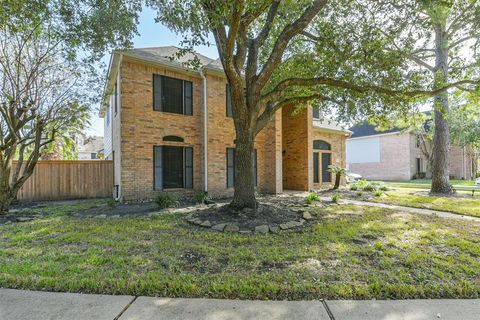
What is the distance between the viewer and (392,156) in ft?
84.7

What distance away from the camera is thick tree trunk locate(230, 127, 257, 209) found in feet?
22.5

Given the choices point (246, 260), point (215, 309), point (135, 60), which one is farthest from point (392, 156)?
point (215, 309)

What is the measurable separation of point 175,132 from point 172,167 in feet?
4.78

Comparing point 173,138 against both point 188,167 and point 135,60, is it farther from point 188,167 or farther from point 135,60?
point 135,60

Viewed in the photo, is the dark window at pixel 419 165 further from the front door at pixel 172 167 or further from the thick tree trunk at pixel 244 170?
the thick tree trunk at pixel 244 170

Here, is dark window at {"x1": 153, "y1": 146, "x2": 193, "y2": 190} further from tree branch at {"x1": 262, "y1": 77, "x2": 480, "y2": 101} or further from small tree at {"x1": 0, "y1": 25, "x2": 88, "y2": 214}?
tree branch at {"x1": 262, "y1": 77, "x2": 480, "y2": 101}

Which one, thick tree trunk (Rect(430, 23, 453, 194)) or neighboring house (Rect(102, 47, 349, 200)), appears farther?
thick tree trunk (Rect(430, 23, 453, 194))

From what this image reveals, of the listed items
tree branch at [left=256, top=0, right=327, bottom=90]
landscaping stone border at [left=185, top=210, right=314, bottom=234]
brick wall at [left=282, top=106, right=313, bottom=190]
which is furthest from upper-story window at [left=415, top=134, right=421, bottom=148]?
landscaping stone border at [left=185, top=210, right=314, bottom=234]

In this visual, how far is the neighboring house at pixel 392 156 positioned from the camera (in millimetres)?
24891

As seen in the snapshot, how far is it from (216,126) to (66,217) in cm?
636

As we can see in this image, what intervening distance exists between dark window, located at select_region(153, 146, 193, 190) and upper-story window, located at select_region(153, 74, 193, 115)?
1.65m

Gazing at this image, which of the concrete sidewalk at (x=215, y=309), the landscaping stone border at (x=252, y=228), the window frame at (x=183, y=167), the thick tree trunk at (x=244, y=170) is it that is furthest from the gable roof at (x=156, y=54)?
the concrete sidewalk at (x=215, y=309)

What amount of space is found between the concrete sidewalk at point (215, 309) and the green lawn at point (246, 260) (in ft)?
0.49

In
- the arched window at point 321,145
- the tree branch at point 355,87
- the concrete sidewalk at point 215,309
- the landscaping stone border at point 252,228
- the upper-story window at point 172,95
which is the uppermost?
the upper-story window at point 172,95
